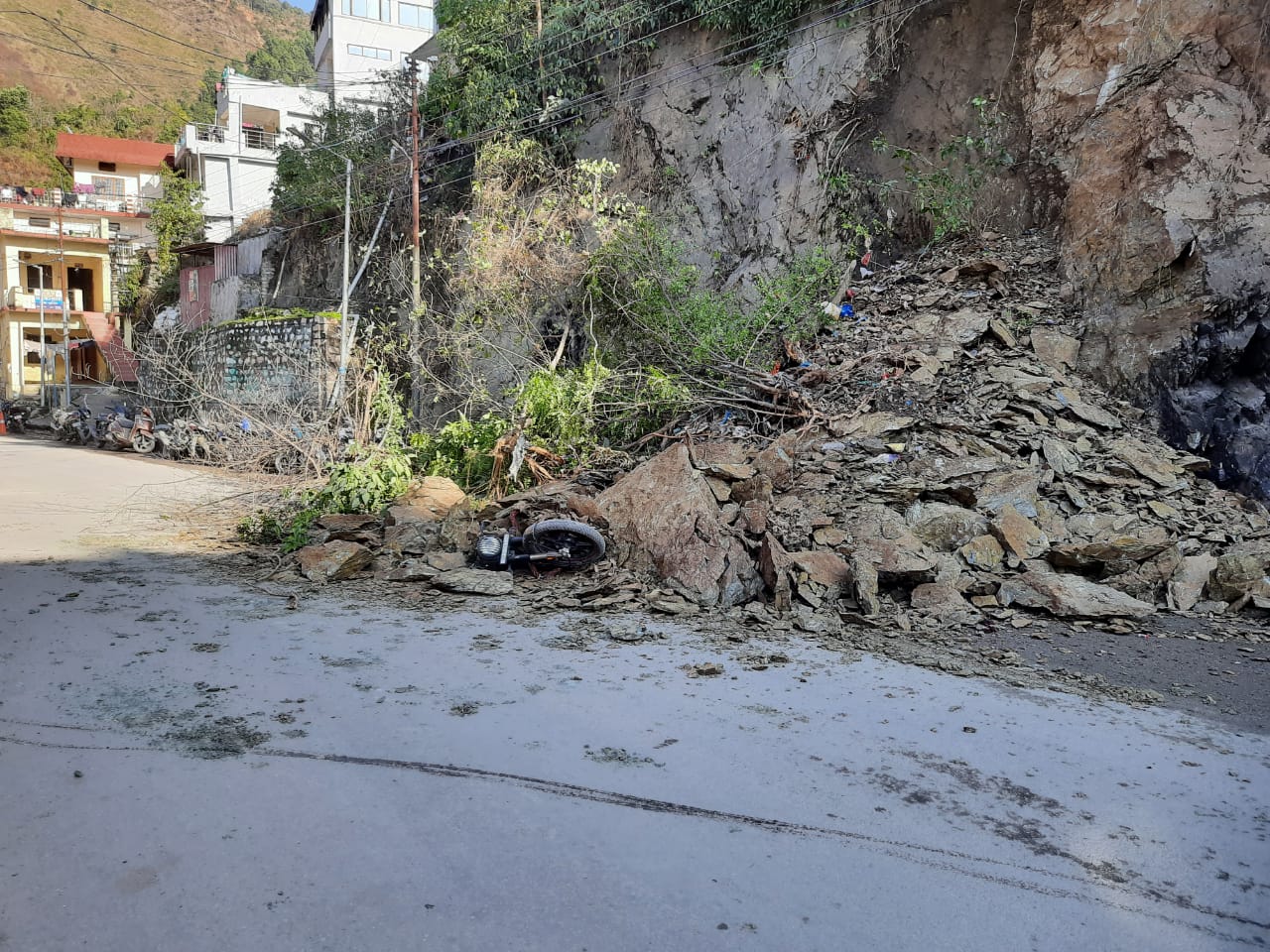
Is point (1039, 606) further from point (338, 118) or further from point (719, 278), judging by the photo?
point (338, 118)

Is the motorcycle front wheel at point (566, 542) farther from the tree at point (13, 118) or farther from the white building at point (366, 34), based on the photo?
the tree at point (13, 118)

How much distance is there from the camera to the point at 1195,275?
8211 mm

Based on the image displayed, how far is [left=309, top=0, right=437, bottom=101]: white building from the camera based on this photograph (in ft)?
113

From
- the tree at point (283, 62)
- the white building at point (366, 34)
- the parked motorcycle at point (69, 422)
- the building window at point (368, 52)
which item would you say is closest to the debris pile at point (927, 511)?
the parked motorcycle at point (69, 422)

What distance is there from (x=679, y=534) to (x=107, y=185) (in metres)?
45.9

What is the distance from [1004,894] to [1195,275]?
802 cm

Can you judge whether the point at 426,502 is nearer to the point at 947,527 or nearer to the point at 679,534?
the point at 679,534

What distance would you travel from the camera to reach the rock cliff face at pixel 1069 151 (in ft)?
26.4

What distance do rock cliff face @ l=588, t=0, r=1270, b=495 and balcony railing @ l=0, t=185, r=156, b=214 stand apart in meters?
33.0

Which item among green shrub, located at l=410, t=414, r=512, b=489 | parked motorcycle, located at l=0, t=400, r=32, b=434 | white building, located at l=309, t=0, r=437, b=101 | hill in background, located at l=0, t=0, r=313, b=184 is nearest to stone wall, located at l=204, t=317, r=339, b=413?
green shrub, located at l=410, t=414, r=512, b=489

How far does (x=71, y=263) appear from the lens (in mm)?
37719

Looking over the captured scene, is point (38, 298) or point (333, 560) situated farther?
point (38, 298)

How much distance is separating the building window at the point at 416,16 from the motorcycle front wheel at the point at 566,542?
36.5 metres

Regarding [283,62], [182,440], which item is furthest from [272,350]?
[283,62]
